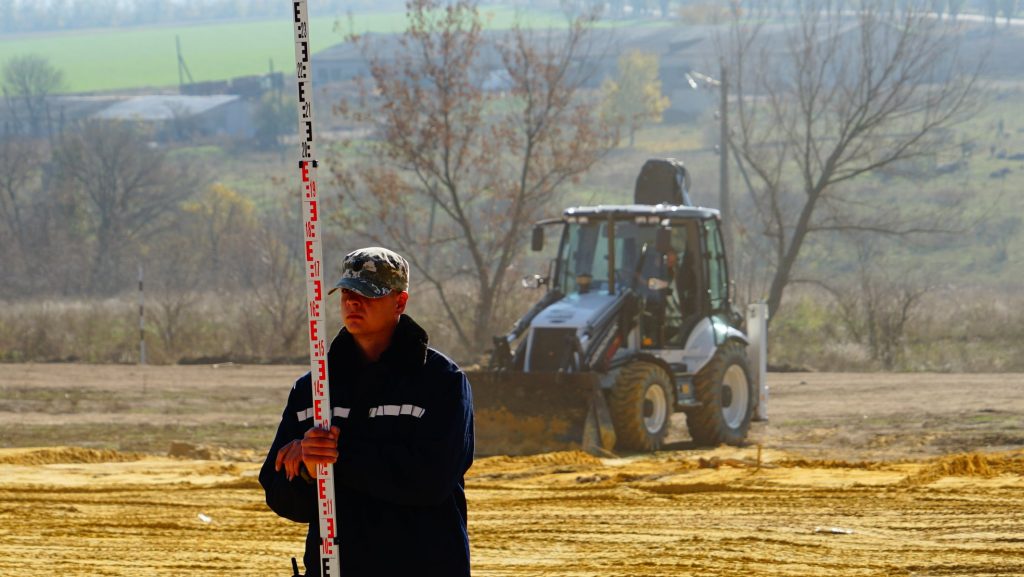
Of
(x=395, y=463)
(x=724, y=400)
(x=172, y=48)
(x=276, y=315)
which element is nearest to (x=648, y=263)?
(x=724, y=400)

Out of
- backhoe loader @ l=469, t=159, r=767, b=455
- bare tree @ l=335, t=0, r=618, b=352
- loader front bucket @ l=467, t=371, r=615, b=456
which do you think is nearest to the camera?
loader front bucket @ l=467, t=371, r=615, b=456

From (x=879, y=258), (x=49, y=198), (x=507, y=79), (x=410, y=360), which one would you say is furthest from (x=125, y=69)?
(x=410, y=360)

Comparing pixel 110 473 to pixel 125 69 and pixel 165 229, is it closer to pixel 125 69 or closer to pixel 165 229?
pixel 165 229

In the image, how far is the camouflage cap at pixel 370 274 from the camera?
15.6ft

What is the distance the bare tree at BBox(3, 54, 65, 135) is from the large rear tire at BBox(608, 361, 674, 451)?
72.5 m

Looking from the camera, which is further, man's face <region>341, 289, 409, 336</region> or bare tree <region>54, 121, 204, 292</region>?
bare tree <region>54, 121, 204, 292</region>

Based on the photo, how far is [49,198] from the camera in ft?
195

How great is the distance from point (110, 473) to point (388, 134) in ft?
57.3

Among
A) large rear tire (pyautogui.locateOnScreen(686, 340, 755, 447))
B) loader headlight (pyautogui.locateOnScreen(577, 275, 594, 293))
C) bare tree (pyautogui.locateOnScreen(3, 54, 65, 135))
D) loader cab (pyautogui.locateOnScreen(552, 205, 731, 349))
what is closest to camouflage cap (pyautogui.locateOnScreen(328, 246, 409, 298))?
loader cab (pyautogui.locateOnScreen(552, 205, 731, 349))

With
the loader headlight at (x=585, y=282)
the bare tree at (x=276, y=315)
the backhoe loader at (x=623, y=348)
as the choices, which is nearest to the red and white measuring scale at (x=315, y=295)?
the backhoe loader at (x=623, y=348)

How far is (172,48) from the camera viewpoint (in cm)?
13262

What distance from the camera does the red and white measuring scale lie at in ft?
15.6

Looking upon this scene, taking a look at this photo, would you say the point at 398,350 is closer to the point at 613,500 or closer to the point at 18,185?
the point at 613,500

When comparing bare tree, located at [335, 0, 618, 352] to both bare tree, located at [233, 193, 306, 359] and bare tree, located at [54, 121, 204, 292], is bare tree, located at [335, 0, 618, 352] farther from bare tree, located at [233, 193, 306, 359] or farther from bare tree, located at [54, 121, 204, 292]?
bare tree, located at [54, 121, 204, 292]
